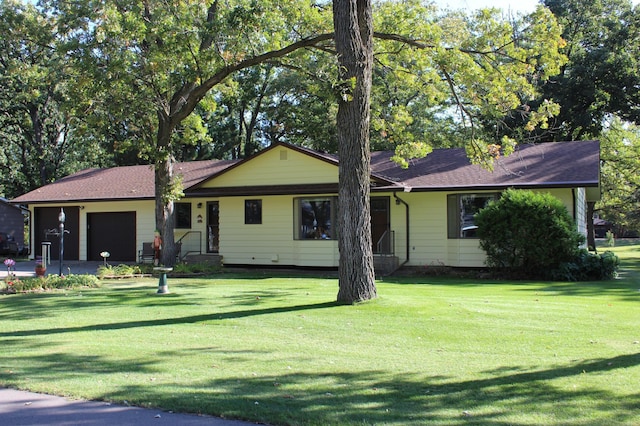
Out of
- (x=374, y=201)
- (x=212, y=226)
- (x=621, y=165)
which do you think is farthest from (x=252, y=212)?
(x=621, y=165)


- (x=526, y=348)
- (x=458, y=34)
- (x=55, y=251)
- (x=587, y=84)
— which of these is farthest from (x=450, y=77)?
(x=55, y=251)

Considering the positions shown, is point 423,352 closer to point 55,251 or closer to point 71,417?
point 71,417

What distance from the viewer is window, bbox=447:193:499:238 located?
745 inches

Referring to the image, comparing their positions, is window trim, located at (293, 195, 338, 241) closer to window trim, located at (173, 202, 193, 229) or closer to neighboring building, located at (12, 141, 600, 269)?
→ neighboring building, located at (12, 141, 600, 269)

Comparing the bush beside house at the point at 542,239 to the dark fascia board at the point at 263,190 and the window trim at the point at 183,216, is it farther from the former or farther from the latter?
the window trim at the point at 183,216

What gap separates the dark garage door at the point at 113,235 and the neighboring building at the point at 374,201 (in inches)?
40.5

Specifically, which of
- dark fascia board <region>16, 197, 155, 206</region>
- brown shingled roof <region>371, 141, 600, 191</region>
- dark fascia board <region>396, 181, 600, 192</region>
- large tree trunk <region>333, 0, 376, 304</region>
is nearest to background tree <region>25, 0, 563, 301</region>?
large tree trunk <region>333, 0, 376, 304</region>

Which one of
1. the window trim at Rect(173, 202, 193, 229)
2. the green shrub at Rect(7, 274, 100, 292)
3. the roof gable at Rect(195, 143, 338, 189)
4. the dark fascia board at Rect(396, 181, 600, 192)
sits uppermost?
the roof gable at Rect(195, 143, 338, 189)

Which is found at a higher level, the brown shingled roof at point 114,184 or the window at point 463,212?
the brown shingled roof at point 114,184

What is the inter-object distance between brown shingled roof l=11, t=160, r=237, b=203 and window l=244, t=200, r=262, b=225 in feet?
11.9

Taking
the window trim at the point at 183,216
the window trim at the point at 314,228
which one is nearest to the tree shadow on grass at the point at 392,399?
the window trim at the point at 314,228

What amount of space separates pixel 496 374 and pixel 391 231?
45.6ft

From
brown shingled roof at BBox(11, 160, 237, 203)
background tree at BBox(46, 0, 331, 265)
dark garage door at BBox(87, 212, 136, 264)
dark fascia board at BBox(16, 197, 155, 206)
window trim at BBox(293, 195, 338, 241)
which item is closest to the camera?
background tree at BBox(46, 0, 331, 265)

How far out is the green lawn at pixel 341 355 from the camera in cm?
506
